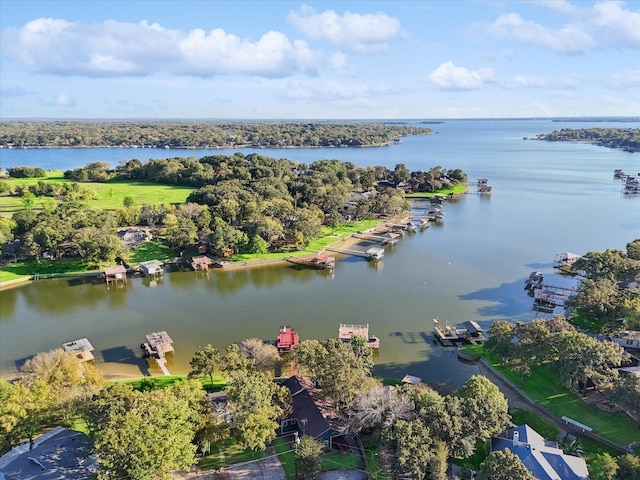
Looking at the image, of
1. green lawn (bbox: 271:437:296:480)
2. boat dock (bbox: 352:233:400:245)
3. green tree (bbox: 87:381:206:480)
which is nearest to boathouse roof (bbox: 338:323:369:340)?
green lawn (bbox: 271:437:296:480)

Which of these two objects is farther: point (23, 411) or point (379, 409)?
point (379, 409)

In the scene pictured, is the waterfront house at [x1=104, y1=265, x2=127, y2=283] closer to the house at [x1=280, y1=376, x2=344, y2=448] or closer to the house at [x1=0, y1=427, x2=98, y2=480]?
the house at [x1=0, y1=427, x2=98, y2=480]

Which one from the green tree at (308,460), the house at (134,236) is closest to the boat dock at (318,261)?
the house at (134,236)

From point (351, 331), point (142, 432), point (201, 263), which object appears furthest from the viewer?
point (201, 263)

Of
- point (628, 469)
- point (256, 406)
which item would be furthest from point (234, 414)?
point (628, 469)

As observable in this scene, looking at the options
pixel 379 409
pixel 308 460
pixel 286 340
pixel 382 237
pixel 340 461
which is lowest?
pixel 340 461

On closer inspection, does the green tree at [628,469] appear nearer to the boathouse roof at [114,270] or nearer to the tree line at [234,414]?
the tree line at [234,414]

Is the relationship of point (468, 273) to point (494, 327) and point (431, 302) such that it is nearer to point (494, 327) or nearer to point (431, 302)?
point (431, 302)

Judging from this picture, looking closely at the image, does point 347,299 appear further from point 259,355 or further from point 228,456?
point 228,456

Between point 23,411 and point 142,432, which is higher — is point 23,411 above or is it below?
below
